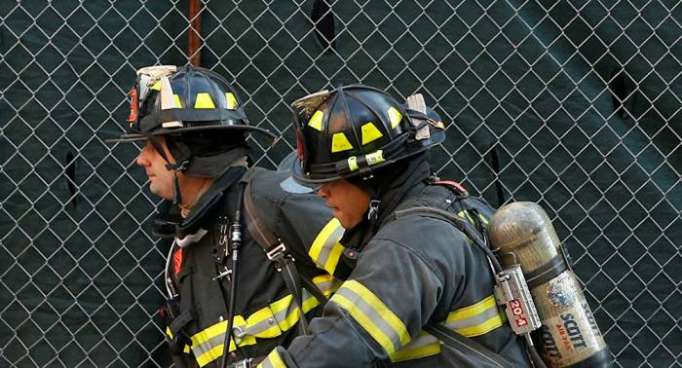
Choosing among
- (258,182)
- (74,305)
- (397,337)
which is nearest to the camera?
(397,337)

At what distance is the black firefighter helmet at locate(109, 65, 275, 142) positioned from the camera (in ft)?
9.53

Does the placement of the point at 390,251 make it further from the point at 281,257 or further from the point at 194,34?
the point at 194,34

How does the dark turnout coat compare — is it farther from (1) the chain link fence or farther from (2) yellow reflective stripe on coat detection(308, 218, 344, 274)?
(1) the chain link fence

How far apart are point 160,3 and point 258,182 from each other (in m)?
1.61

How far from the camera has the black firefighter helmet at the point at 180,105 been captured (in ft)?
9.53

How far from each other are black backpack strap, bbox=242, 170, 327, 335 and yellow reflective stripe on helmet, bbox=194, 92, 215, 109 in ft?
1.27

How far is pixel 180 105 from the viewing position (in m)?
2.92

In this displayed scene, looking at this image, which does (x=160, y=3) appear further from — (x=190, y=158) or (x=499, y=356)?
(x=499, y=356)

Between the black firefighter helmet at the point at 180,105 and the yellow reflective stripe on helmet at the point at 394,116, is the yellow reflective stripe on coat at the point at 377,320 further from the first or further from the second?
the black firefighter helmet at the point at 180,105

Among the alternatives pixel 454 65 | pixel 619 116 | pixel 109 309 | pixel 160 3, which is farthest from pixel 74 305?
pixel 619 116

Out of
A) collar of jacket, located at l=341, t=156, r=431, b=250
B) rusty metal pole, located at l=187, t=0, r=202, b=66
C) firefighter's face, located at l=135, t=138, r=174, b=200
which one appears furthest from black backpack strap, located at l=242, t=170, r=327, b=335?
rusty metal pole, located at l=187, t=0, r=202, b=66

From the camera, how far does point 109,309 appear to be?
4094 mm

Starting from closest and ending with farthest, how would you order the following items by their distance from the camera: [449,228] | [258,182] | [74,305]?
[449,228] → [258,182] → [74,305]

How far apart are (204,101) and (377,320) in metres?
1.26
